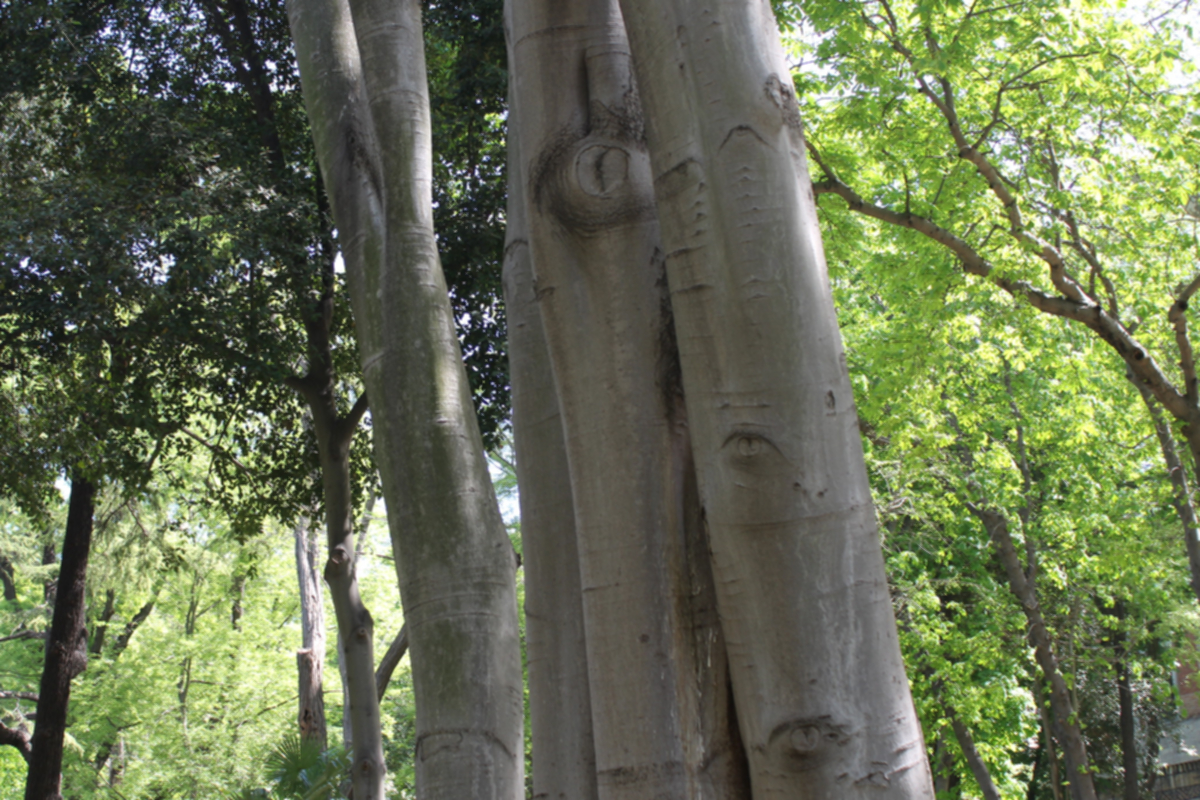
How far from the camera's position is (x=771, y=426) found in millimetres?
1542

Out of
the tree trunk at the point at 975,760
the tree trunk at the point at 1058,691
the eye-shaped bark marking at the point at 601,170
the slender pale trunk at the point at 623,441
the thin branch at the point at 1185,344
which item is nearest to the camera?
the slender pale trunk at the point at 623,441

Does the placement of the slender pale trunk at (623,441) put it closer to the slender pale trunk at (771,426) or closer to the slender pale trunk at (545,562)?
the slender pale trunk at (771,426)

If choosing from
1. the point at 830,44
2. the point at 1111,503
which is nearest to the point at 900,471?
the point at 1111,503

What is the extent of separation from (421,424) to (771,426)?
1648mm

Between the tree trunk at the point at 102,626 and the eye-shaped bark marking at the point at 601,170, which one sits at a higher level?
the tree trunk at the point at 102,626

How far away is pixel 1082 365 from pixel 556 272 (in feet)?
43.5

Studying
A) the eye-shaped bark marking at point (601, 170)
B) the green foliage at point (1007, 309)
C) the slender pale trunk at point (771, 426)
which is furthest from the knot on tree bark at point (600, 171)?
the green foliage at point (1007, 309)

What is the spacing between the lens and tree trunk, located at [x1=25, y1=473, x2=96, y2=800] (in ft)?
40.1

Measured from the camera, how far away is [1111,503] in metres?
15.6

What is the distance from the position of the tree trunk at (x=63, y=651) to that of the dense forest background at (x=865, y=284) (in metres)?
1.11

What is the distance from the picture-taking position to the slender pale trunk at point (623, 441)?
6.06 feet

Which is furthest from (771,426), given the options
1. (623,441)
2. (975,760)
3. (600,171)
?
(975,760)

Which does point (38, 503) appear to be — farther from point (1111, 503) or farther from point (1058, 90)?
point (1111, 503)

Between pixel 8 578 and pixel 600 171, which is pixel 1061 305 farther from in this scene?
pixel 8 578
